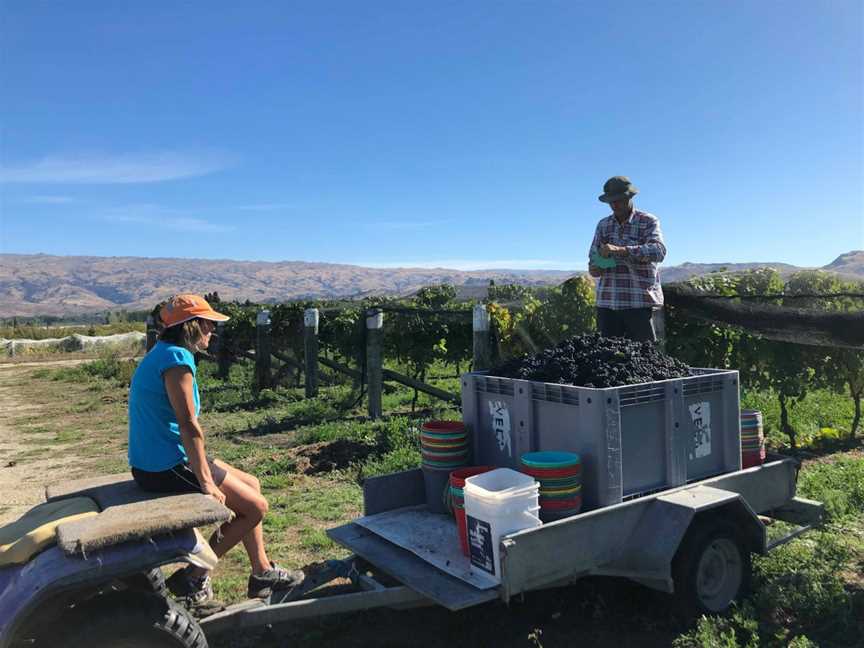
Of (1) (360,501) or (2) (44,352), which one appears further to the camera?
(2) (44,352)

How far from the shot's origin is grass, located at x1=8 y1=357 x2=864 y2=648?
140 inches

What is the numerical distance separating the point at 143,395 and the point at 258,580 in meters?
1.18

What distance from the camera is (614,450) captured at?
3344mm

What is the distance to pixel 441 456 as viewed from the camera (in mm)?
3969

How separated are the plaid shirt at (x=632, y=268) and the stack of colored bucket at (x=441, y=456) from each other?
79.4 inches

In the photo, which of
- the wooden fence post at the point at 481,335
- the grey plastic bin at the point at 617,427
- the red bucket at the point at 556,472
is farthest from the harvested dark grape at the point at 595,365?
the wooden fence post at the point at 481,335

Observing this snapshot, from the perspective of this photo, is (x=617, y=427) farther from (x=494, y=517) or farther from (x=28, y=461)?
(x=28, y=461)

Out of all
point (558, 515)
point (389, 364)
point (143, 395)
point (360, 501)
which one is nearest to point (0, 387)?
point (389, 364)

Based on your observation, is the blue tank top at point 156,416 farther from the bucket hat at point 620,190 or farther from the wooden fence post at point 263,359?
the wooden fence post at point 263,359

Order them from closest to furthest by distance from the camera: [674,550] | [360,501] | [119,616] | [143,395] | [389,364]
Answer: [119,616] < [674,550] < [143,395] < [360,501] < [389,364]

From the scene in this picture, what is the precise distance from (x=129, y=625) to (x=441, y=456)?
191cm

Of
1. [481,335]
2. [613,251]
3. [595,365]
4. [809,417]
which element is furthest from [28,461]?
[809,417]

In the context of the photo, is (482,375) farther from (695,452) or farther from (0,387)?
(0,387)

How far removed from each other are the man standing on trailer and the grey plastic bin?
1.16 meters
